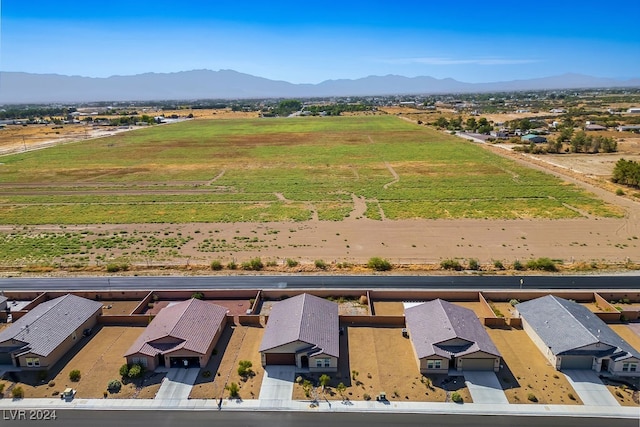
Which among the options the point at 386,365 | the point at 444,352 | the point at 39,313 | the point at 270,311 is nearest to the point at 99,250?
the point at 39,313

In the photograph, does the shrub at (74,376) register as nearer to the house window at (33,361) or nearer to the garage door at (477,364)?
the house window at (33,361)

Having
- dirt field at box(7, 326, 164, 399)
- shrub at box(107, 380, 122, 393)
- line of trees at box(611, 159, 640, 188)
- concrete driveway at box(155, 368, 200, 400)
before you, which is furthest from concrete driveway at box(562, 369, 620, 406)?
line of trees at box(611, 159, 640, 188)

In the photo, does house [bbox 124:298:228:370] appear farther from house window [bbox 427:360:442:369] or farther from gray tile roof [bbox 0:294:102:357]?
house window [bbox 427:360:442:369]

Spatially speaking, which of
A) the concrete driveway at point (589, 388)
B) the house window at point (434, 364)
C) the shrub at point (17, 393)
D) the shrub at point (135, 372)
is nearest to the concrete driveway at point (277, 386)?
the shrub at point (135, 372)

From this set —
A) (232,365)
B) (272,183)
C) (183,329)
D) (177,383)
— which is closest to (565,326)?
(232,365)

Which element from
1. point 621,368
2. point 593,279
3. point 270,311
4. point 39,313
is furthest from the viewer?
point 593,279

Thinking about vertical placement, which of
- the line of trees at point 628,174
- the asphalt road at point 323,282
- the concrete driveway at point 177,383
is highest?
the line of trees at point 628,174

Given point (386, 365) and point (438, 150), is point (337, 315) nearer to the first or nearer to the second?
point (386, 365)
